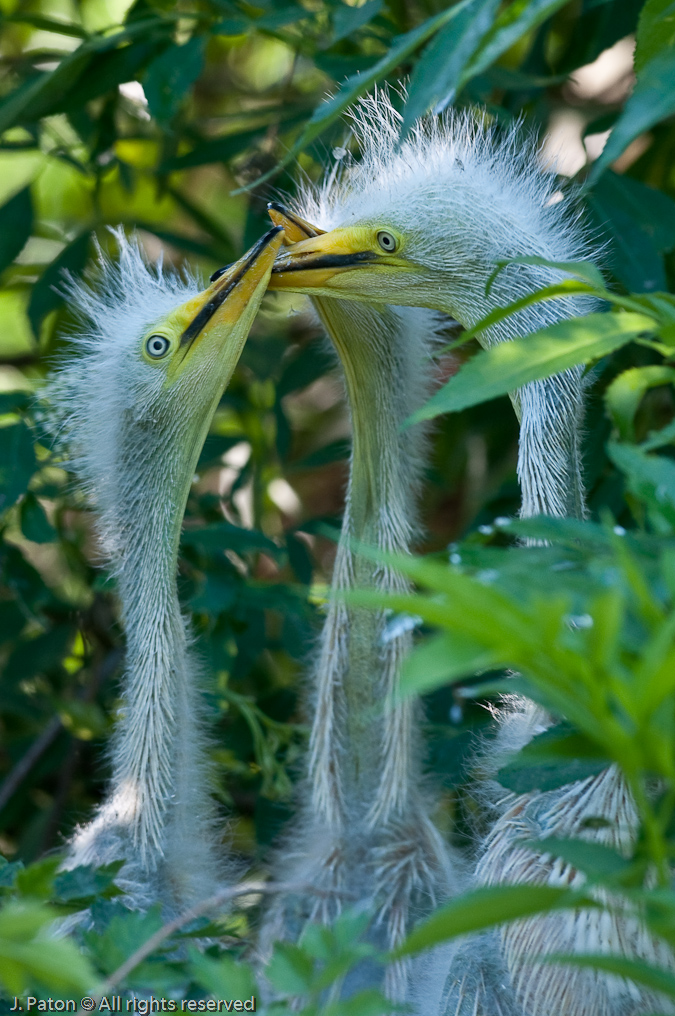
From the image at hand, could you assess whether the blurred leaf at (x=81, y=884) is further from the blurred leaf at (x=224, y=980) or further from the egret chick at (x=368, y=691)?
the egret chick at (x=368, y=691)

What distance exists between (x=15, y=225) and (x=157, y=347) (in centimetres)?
84

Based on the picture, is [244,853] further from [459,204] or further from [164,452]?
[459,204]

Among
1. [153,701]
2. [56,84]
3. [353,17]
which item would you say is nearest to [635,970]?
[153,701]

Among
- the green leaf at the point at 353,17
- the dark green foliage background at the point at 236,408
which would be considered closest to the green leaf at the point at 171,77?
the dark green foliage background at the point at 236,408

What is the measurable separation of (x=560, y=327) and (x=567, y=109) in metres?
2.02

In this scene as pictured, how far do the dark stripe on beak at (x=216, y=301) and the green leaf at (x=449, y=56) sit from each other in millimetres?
443

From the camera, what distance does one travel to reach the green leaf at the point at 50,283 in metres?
2.09

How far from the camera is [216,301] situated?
1.42 metres

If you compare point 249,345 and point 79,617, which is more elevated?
point 249,345

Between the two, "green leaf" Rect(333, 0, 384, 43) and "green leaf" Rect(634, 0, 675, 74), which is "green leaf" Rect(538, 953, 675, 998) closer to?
"green leaf" Rect(634, 0, 675, 74)

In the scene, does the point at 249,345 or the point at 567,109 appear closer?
the point at 249,345

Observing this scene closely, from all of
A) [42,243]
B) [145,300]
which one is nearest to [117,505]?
[145,300]

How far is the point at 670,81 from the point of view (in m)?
0.85

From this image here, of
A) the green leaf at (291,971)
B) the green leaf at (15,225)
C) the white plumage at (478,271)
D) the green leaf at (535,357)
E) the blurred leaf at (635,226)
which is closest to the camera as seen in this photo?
the green leaf at (291,971)
